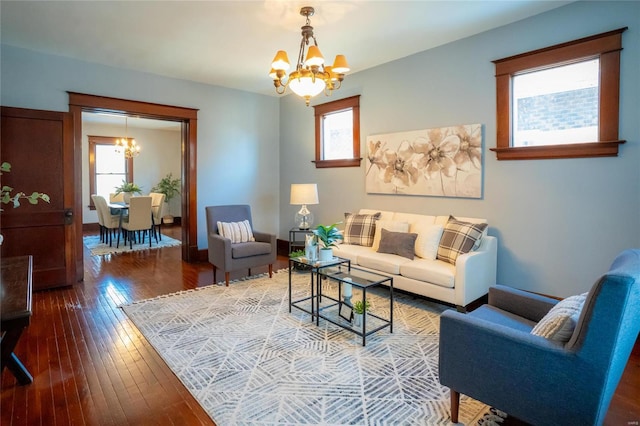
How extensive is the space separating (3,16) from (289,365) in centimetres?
421

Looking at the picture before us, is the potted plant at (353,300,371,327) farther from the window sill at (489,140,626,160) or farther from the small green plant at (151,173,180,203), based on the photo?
the small green plant at (151,173,180,203)

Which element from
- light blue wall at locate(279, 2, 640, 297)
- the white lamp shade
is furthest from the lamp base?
light blue wall at locate(279, 2, 640, 297)

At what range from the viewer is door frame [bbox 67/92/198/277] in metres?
4.50

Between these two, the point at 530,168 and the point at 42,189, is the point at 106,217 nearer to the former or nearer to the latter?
the point at 42,189

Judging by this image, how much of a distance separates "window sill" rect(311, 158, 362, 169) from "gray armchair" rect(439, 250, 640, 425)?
357 centimetres

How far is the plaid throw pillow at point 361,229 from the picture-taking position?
4.38m

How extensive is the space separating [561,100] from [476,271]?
180cm

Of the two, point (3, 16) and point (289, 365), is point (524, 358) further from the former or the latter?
point (3, 16)

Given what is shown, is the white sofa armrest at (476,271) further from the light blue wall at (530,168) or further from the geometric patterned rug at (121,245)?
the geometric patterned rug at (121,245)

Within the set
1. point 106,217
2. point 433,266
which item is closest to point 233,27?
point 433,266

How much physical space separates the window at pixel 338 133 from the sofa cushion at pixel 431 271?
6.69 feet

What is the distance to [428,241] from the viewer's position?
3.76m

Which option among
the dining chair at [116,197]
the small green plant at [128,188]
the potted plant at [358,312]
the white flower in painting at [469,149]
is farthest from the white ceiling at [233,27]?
the dining chair at [116,197]

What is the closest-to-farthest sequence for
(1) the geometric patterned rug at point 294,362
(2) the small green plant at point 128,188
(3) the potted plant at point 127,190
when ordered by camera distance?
(1) the geometric patterned rug at point 294,362
(2) the small green plant at point 128,188
(3) the potted plant at point 127,190
